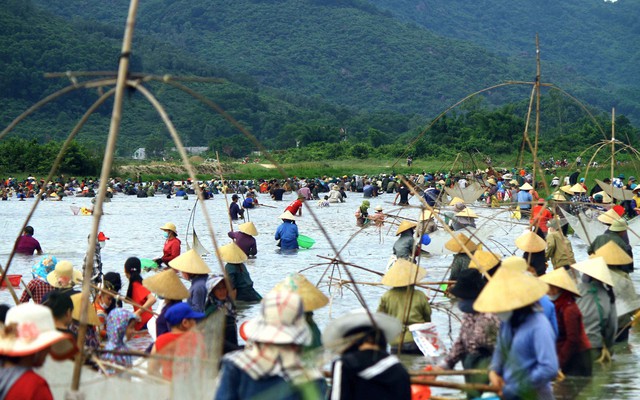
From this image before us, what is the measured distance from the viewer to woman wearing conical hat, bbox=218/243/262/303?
10.0 m

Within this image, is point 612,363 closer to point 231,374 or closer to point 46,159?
point 231,374

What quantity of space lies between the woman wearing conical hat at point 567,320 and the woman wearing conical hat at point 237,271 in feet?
12.3

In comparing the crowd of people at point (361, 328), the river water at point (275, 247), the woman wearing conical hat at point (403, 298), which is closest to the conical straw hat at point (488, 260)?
the crowd of people at point (361, 328)

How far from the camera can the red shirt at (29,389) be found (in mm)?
4129

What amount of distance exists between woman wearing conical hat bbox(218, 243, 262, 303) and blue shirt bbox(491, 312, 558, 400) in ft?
16.0

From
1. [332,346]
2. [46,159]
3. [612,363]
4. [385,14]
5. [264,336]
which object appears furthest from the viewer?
[385,14]

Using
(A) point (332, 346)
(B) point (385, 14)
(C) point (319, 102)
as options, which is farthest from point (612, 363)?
(B) point (385, 14)

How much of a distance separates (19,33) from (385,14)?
88878mm

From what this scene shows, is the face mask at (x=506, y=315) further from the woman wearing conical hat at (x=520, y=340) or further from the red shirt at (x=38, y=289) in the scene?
the red shirt at (x=38, y=289)

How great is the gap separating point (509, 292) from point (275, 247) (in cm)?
1562

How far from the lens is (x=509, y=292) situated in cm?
477

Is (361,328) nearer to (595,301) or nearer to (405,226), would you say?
(595,301)

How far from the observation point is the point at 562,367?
650 centimetres

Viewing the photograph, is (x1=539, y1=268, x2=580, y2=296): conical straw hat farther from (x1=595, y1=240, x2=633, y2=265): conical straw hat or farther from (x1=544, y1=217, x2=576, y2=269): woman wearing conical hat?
(x1=544, y1=217, x2=576, y2=269): woman wearing conical hat
